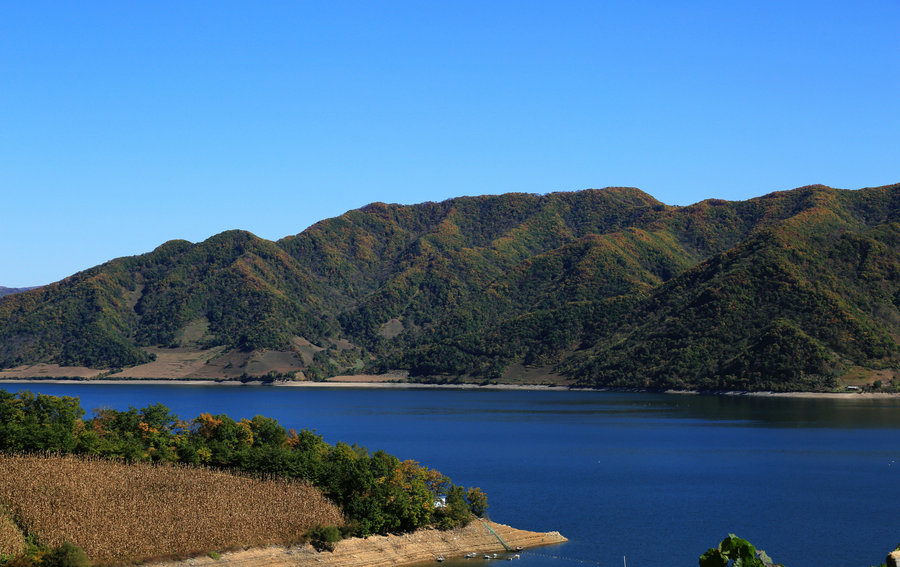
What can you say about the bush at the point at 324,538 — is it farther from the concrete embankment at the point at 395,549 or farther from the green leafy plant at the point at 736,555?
the green leafy plant at the point at 736,555

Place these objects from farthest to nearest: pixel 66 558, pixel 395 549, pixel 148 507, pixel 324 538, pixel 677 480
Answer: pixel 677 480 < pixel 395 549 < pixel 324 538 < pixel 148 507 < pixel 66 558

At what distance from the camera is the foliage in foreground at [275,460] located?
73000 millimetres

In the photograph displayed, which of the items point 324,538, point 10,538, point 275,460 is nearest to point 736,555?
point 10,538

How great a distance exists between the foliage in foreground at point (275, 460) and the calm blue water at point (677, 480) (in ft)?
31.5

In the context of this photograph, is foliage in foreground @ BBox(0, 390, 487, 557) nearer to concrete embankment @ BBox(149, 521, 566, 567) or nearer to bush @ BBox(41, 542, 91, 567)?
concrete embankment @ BBox(149, 521, 566, 567)

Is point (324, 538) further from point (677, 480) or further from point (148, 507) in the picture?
point (677, 480)

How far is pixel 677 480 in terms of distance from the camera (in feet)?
363

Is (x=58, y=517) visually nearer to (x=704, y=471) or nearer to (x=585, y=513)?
(x=585, y=513)

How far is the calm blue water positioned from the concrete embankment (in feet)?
12.6

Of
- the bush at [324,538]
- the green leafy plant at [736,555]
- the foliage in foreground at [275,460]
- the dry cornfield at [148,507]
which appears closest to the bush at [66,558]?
the dry cornfield at [148,507]

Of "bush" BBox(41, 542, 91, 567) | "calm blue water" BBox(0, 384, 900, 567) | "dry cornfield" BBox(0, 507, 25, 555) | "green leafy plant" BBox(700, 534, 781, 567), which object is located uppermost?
"green leafy plant" BBox(700, 534, 781, 567)

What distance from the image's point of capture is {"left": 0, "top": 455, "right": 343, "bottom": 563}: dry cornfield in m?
58.7

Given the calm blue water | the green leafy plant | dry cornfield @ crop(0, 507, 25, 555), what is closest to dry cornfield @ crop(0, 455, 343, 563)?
dry cornfield @ crop(0, 507, 25, 555)

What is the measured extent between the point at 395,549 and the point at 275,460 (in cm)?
1370
